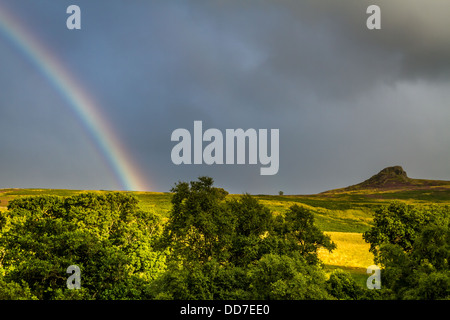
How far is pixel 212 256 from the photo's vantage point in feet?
132

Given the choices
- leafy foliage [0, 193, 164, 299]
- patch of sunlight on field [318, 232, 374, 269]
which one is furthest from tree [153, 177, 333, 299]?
patch of sunlight on field [318, 232, 374, 269]

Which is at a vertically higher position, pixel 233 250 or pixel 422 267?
pixel 422 267

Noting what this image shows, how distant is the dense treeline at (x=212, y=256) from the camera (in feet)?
104

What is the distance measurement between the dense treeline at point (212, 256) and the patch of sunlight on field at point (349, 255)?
56.6 ft

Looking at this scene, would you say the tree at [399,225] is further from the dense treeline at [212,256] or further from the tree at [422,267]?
the tree at [422,267]

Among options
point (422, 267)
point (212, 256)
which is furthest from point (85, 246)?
point (422, 267)

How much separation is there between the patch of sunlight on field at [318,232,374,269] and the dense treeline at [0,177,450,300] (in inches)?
679

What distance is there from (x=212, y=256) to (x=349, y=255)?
53.8 metres

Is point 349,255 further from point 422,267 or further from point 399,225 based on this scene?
point 422,267

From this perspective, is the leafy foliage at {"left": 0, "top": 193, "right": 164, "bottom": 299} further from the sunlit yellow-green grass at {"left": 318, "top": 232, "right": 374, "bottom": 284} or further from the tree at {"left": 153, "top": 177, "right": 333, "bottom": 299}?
the sunlit yellow-green grass at {"left": 318, "top": 232, "right": 374, "bottom": 284}

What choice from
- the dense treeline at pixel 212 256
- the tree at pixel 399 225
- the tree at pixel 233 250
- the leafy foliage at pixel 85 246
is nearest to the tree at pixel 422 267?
the dense treeline at pixel 212 256

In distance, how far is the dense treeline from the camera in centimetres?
3184

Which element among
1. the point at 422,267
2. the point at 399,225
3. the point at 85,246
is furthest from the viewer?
the point at 399,225
